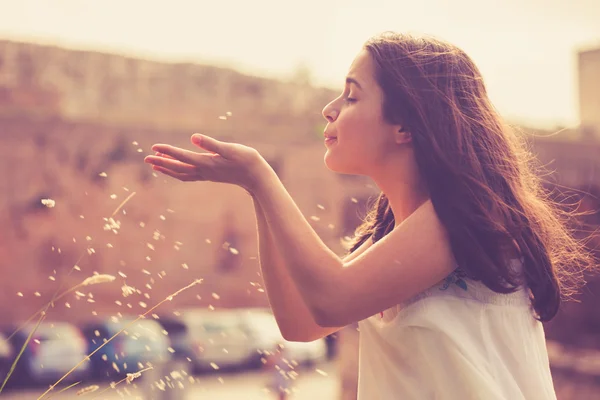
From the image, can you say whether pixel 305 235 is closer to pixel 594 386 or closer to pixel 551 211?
pixel 551 211

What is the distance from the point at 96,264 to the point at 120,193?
1301 mm

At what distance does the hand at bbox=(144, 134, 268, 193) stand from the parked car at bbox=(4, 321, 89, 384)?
9.63 metres

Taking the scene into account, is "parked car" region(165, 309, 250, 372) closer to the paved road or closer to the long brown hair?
the paved road

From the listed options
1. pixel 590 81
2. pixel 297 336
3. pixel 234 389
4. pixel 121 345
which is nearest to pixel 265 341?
pixel 234 389

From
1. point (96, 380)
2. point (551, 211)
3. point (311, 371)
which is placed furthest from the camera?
point (311, 371)

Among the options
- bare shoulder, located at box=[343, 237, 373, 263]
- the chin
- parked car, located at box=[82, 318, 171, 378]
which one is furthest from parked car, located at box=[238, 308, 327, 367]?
the chin

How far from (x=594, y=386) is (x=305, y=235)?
5.53 meters

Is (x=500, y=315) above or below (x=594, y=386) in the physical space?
above

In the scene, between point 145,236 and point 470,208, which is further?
point 145,236

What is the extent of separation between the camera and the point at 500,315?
1.38 metres

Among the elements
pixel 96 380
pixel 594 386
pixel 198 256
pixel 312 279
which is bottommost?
pixel 96 380

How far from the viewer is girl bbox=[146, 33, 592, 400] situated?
4.24 feet

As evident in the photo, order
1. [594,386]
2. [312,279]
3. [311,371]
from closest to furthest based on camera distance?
[312,279]
[594,386]
[311,371]

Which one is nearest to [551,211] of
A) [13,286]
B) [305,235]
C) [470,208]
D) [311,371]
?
[470,208]
